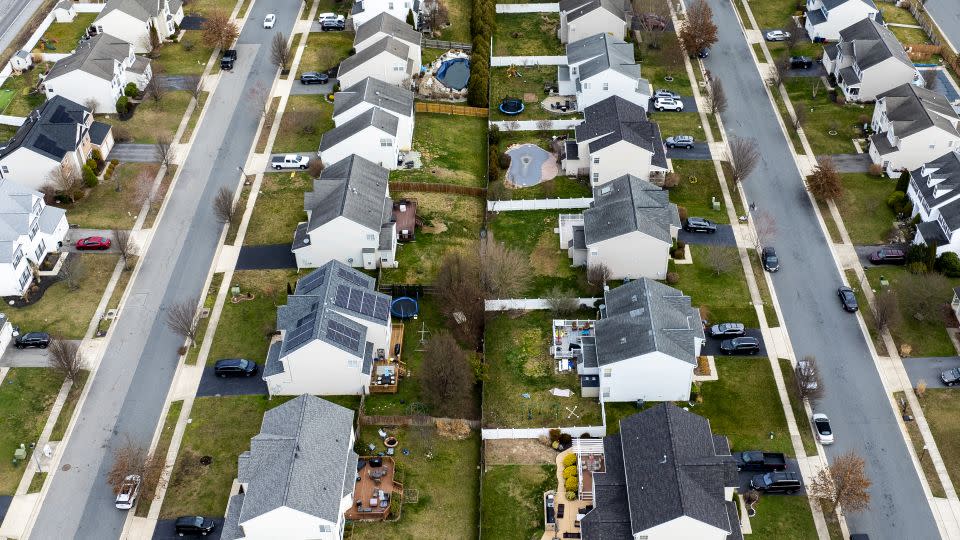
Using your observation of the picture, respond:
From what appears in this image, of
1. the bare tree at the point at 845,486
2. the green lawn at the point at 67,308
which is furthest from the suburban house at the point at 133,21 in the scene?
the bare tree at the point at 845,486

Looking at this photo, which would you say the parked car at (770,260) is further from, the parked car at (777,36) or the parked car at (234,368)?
the parked car at (234,368)

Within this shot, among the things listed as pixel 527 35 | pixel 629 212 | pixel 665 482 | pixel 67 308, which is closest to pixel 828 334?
pixel 629 212

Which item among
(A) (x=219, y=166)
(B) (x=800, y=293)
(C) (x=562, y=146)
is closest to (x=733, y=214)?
(B) (x=800, y=293)

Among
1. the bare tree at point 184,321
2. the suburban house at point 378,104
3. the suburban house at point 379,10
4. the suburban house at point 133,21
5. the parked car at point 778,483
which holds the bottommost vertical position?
the parked car at point 778,483

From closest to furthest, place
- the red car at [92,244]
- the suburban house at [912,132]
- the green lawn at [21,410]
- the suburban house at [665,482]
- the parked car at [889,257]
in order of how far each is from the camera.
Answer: the suburban house at [665,482]
the green lawn at [21,410]
the parked car at [889,257]
the red car at [92,244]
the suburban house at [912,132]

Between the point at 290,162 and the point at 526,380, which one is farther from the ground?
the point at 290,162

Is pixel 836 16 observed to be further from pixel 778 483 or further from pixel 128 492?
pixel 128 492

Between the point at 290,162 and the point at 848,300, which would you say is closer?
Answer: the point at 848,300
